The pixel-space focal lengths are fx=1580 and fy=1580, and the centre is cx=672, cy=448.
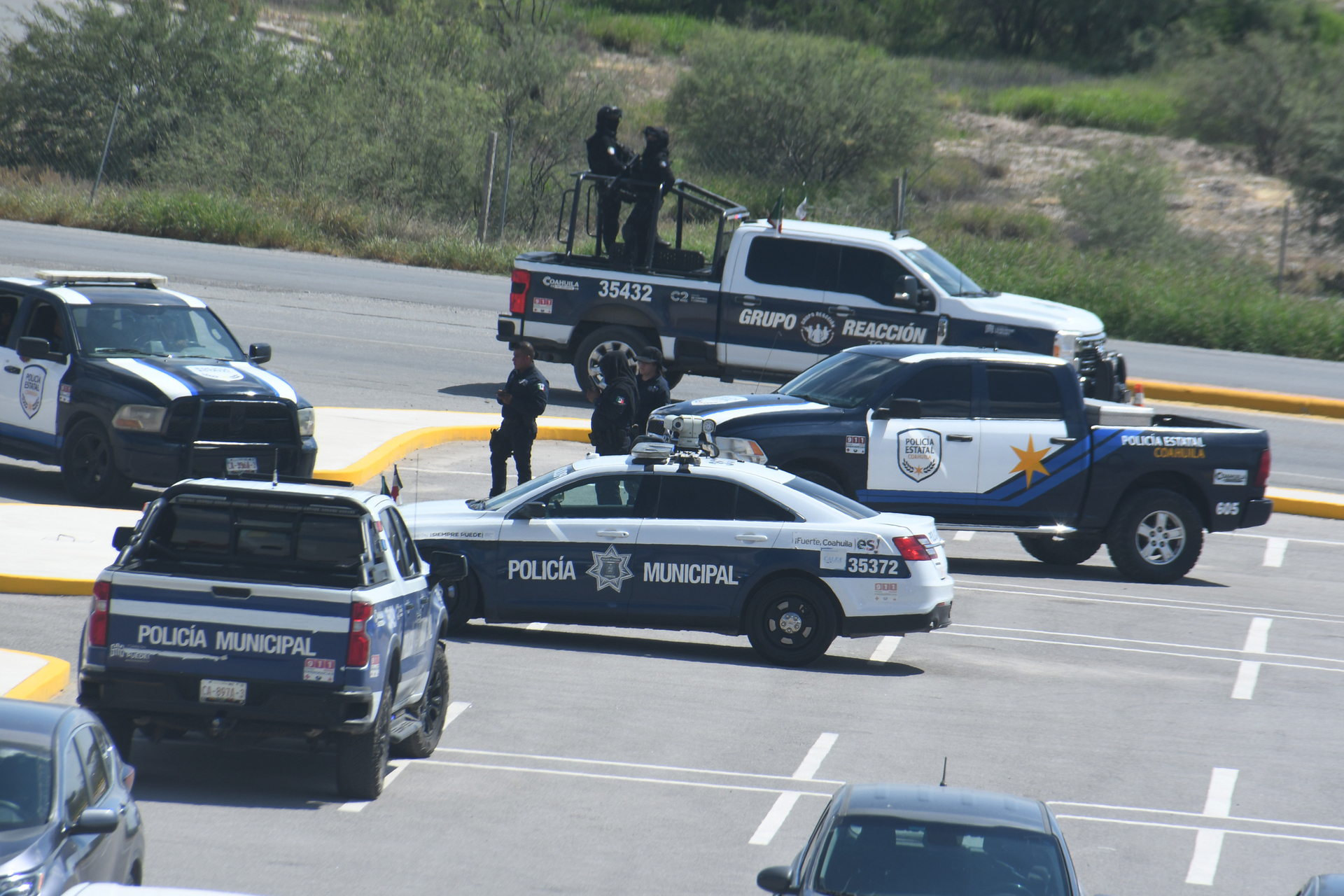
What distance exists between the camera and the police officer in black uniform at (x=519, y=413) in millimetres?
15102

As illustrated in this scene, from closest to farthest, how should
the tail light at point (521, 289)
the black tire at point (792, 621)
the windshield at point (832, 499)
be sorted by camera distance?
the black tire at point (792, 621) → the windshield at point (832, 499) → the tail light at point (521, 289)

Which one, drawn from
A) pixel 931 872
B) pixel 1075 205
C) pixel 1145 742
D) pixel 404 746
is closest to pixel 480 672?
pixel 404 746

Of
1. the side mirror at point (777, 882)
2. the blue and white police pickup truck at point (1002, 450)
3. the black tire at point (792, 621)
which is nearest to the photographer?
the side mirror at point (777, 882)

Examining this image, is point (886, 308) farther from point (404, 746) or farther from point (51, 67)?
point (51, 67)

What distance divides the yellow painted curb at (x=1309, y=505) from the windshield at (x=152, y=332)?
12038 millimetres

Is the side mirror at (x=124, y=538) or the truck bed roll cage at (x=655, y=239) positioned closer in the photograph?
the side mirror at (x=124, y=538)

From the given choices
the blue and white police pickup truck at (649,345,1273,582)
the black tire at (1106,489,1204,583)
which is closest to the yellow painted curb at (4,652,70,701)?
the blue and white police pickup truck at (649,345,1273,582)

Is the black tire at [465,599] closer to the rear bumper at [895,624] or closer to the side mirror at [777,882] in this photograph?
the rear bumper at [895,624]

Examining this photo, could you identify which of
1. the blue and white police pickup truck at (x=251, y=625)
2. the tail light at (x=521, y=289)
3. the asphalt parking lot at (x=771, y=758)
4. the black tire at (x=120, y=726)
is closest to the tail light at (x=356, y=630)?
the blue and white police pickup truck at (x=251, y=625)

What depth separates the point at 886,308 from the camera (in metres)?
18.8

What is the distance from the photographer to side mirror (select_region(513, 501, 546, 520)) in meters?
11.8

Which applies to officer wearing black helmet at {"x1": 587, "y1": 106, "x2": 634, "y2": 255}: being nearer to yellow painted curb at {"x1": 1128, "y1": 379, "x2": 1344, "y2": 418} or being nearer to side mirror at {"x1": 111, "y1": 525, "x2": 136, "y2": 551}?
yellow painted curb at {"x1": 1128, "y1": 379, "x2": 1344, "y2": 418}

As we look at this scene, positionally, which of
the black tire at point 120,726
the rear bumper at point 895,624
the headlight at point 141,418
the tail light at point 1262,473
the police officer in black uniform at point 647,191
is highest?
the police officer in black uniform at point 647,191

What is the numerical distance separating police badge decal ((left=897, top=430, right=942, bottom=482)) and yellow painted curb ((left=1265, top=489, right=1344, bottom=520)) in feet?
20.0
